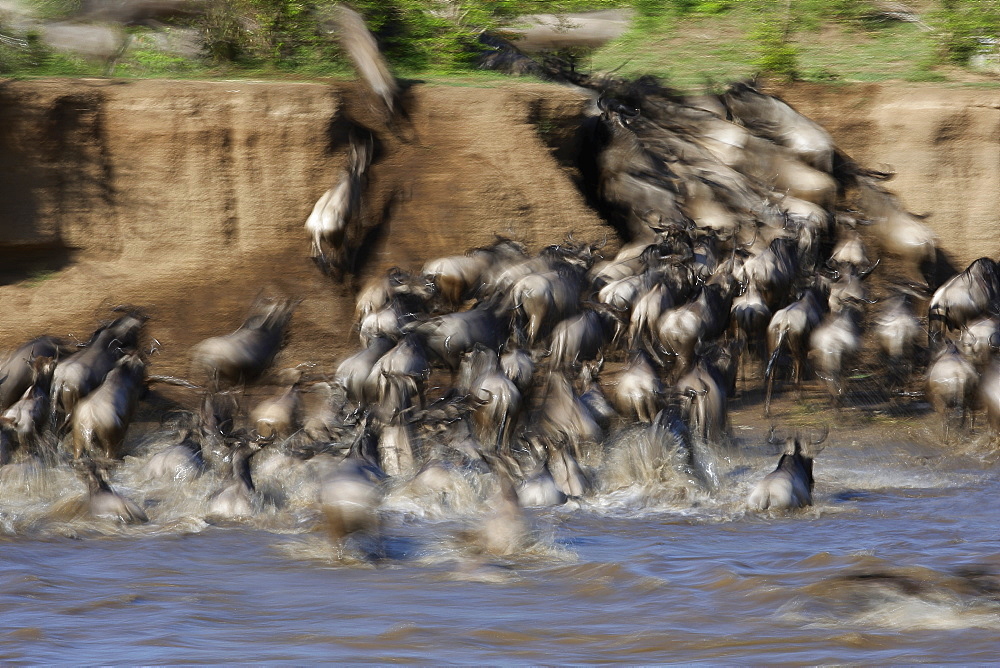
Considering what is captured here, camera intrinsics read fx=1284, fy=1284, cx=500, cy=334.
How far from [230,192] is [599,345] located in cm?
298

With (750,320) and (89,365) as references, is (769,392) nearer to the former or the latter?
(750,320)

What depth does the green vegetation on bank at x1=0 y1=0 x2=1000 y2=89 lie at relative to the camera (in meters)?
10.4

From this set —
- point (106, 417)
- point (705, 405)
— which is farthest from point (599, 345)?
point (106, 417)

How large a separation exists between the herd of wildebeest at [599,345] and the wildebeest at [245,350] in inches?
0.6

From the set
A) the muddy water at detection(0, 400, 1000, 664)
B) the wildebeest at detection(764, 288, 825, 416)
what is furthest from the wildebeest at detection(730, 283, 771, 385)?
the muddy water at detection(0, 400, 1000, 664)

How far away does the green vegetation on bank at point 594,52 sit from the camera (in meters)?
10.4

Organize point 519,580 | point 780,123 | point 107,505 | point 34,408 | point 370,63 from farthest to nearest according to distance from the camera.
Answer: point 780,123, point 370,63, point 34,408, point 107,505, point 519,580

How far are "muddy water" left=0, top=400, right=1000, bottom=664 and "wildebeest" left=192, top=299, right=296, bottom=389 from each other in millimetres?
858

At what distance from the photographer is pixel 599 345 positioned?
8.55 meters

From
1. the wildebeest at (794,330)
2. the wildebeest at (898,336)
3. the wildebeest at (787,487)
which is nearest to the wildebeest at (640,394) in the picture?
the wildebeest at (787,487)

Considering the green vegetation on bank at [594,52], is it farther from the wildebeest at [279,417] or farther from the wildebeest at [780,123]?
the wildebeest at [279,417]

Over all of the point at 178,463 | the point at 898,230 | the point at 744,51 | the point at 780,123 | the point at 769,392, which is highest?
the point at 744,51

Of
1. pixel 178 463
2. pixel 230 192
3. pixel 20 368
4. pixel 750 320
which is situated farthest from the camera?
pixel 230 192

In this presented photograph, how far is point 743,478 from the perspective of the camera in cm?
740
